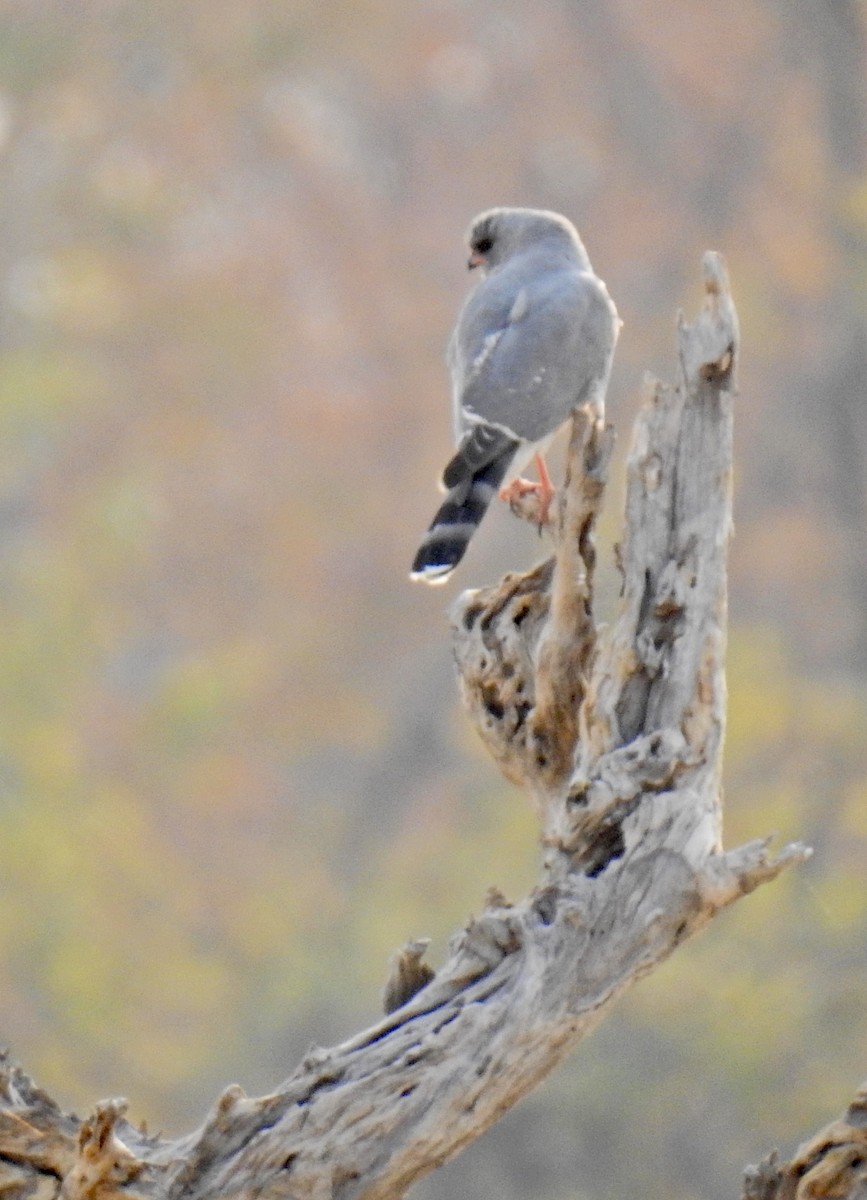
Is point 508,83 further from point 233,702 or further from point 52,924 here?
point 52,924

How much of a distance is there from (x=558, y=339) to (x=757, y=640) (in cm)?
1135

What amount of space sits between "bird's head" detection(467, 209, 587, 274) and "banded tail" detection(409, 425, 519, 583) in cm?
109

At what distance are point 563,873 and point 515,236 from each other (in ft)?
9.52

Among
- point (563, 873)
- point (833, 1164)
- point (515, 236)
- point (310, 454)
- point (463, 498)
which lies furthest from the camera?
point (310, 454)

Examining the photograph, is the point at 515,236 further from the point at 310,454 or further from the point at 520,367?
the point at 310,454

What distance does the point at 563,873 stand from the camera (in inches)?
177

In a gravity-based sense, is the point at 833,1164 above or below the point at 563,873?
below

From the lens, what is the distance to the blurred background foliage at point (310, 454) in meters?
16.6

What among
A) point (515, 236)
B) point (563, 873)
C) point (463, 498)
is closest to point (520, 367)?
point (463, 498)

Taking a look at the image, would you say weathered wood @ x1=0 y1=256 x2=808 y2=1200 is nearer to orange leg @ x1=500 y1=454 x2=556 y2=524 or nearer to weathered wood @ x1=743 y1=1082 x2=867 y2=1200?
weathered wood @ x1=743 y1=1082 x2=867 y2=1200

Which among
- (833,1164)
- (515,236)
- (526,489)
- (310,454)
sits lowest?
(833,1164)

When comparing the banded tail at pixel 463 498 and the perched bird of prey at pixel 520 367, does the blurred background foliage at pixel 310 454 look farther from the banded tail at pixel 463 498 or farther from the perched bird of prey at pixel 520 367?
the banded tail at pixel 463 498

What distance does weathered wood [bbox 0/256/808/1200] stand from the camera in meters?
4.15

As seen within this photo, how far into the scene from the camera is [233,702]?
1816 cm
